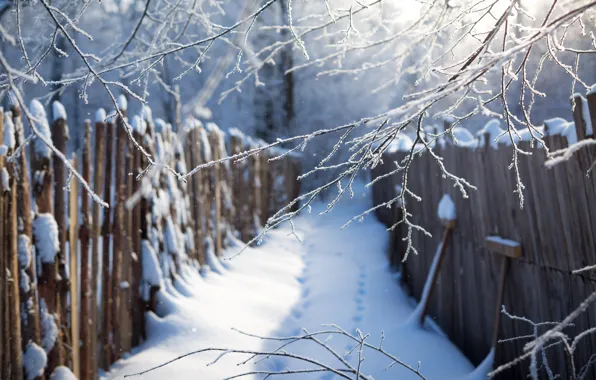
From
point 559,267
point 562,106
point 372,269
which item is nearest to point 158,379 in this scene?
point 559,267

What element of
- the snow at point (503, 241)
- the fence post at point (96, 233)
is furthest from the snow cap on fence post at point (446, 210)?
the fence post at point (96, 233)

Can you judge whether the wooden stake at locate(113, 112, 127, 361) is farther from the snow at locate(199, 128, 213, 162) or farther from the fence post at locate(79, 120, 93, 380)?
the snow at locate(199, 128, 213, 162)

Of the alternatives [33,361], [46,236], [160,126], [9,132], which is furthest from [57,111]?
[160,126]

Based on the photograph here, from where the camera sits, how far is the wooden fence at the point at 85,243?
2.29m

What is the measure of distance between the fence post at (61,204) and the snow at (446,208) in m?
3.32

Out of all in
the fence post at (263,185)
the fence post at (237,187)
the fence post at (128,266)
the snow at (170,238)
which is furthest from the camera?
the fence post at (263,185)

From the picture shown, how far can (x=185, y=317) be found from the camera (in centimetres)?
372

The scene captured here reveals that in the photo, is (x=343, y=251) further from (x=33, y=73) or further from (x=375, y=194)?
(x=33, y=73)

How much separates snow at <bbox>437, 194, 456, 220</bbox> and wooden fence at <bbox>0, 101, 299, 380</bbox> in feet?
8.58

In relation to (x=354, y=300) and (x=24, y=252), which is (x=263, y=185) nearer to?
(x=354, y=300)

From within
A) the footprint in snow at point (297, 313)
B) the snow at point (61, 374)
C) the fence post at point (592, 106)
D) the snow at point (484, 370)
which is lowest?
the snow at point (484, 370)

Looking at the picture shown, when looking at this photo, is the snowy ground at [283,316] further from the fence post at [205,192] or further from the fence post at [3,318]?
the fence post at [3,318]

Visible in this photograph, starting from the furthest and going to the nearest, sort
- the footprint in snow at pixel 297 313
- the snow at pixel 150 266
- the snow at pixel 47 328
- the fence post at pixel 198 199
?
the fence post at pixel 198 199, the footprint in snow at pixel 297 313, the snow at pixel 150 266, the snow at pixel 47 328

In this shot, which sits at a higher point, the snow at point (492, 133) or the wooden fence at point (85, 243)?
the snow at point (492, 133)
